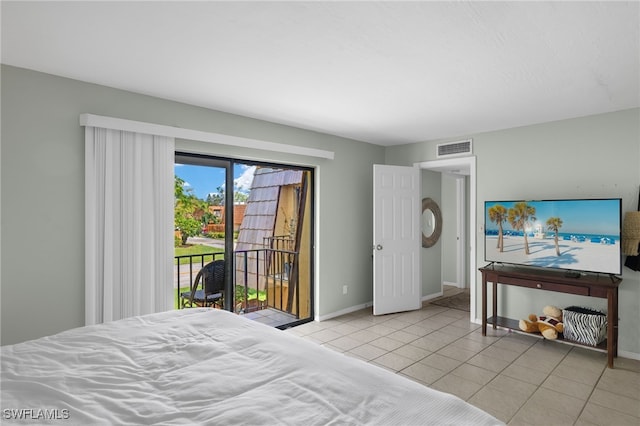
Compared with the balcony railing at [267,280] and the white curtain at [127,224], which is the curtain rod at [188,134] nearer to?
the white curtain at [127,224]

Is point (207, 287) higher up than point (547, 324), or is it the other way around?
point (207, 287)

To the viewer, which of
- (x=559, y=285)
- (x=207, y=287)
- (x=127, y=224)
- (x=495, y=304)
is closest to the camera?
(x=127, y=224)

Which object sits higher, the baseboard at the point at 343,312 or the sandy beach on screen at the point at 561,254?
the sandy beach on screen at the point at 561,254

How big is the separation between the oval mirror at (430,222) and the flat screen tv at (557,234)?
166 cm

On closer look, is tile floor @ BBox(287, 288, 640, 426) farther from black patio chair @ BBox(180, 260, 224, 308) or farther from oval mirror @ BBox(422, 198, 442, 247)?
oval mirror @ BBox(422, 198, 442, 247)

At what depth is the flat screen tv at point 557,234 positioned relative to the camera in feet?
11.0

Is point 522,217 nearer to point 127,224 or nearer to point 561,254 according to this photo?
point 561,254

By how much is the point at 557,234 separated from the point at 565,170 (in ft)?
2.46

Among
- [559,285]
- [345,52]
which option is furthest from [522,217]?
[345,52]

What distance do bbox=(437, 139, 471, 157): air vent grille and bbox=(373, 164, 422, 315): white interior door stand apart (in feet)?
1.45

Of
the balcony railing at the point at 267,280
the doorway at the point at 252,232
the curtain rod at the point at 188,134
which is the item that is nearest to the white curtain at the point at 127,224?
the curtain rod at the point at 188,134

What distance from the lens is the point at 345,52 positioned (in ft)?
7.56

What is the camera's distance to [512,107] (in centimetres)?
347

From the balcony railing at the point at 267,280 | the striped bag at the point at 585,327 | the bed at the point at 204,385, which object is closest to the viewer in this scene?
the bed at the point at 204,385
